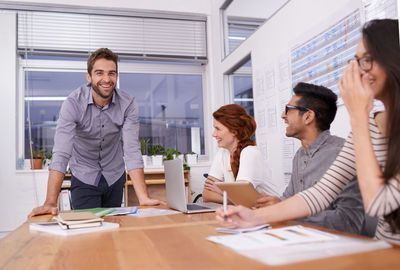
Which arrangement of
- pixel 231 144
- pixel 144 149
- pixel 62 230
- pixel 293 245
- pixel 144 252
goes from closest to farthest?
pixel 293 245 < pixel 144 252 < pixel 62 230 < pixel 231 144 < pixel 144 149

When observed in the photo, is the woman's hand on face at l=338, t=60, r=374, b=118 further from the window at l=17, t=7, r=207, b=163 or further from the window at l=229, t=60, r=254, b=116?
the window at l=17, t=7, r=207, b=163

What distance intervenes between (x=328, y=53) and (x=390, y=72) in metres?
1.65

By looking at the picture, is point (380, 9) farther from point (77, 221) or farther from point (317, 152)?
point (77, 221)

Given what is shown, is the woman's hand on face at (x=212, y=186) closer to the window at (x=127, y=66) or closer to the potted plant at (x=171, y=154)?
the potted plant at (x=171, y=154)

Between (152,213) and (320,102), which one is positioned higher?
(320,102)

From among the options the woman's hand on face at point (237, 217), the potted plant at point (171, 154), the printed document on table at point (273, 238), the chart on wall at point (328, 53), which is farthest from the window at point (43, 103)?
the printed document on table at point (273, 238)

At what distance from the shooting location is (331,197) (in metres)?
1.16

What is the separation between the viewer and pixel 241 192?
1.48 meters

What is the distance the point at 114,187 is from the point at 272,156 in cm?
167

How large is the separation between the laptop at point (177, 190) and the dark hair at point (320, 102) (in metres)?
0.72

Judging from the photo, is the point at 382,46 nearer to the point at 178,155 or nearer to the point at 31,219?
the point at 31,219

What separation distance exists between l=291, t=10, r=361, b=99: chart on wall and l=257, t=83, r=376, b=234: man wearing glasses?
0.57 metres

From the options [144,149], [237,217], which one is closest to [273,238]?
[237,217]

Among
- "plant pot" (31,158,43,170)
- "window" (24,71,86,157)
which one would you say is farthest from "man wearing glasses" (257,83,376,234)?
"window" (24,71,86,157)
